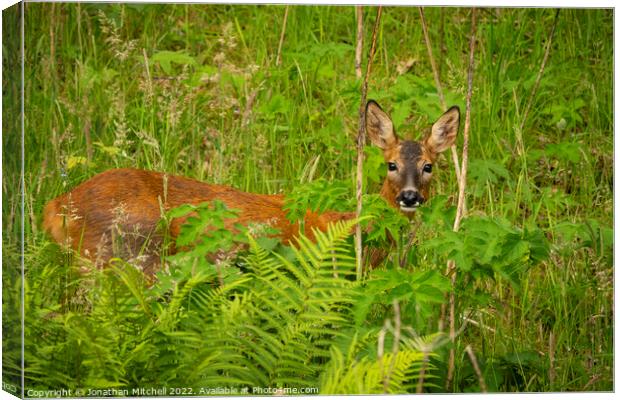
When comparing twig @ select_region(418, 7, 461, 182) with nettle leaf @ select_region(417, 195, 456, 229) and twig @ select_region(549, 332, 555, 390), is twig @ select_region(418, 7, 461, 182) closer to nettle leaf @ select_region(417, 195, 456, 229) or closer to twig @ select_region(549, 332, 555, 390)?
nettle leaf @ select_region(417, 195, 456, 229)

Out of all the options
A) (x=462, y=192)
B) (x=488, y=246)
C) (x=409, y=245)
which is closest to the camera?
A: (x=488, y=246)

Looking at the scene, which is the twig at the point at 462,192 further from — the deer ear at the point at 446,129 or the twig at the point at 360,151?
the twig at the point at 360,151

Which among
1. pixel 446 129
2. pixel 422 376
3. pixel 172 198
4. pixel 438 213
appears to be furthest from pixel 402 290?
pixel 172 198

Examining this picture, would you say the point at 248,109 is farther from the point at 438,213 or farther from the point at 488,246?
the point at 488,246

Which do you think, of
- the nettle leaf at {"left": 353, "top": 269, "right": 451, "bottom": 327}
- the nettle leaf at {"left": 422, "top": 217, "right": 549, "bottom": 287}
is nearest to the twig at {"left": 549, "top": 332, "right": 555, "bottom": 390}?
the nettle leaf at {"left": 422, "top": 217, "right": 549, "bottom": 287}

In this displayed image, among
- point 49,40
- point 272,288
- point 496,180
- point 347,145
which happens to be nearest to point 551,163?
point 496,180

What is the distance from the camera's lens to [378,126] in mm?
8680

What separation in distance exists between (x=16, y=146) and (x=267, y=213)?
160 centimetres

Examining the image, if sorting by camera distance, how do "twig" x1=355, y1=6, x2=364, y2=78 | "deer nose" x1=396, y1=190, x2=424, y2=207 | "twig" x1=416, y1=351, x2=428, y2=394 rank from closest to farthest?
1. "twig" x1=416, y1=351, x2=428, y2=394
2. "twig" x1=355, y1=6, x2=364, y2=78
3. "deer nose" x1=396, y1=190, x2=424, y2=207

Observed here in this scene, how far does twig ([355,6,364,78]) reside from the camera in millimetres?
8000

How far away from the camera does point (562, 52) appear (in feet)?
27.9

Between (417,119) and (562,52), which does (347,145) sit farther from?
(562,52)

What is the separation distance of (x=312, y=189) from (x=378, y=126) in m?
0.77

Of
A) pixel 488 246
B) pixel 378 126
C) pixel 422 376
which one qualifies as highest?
pixel 378 126
